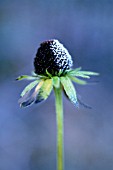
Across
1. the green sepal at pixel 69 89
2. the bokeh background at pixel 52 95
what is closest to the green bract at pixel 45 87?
the green sepal at pixel 69 89

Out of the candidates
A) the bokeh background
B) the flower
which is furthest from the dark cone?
the bokeh background

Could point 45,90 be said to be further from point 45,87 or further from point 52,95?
point 52,95

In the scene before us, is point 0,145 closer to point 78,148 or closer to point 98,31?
point 78,148

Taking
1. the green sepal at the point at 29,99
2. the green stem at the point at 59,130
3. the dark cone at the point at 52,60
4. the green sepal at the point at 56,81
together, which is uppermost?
the dark cone at the point at 52,60

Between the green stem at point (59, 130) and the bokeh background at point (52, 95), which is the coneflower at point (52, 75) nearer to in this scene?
the green stem at point (59, 130)

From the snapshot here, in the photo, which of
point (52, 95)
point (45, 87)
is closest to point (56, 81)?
point (45, 87)

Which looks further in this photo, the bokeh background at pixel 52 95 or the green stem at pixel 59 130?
the bokeh background at pixel 52 95
